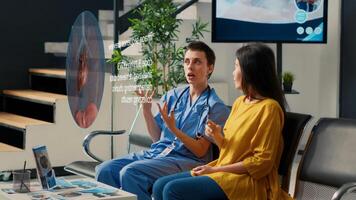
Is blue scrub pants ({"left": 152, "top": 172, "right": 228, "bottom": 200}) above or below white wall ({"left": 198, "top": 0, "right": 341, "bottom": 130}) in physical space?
below

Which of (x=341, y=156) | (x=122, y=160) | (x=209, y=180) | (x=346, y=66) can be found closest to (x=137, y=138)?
(x=122, y=160)

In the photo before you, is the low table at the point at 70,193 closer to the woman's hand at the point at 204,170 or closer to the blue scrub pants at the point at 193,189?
the blue scrub pants at the point at 193,189

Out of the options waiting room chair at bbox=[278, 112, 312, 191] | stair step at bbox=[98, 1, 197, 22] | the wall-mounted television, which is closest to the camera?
waiting room chair at bbox=[278, 112, 312, 191]

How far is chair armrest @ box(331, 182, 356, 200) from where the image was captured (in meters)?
3.14

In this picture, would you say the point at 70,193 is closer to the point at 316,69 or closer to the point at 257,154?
the point at 257,154

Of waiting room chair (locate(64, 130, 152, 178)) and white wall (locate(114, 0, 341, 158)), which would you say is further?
white wall (locate(114, 0, 341, 158))

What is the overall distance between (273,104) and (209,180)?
0.49 metres

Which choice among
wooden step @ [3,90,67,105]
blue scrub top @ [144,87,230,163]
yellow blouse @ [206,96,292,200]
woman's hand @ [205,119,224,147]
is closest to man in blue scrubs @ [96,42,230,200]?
blue scrub top @ [144,87,230,163]

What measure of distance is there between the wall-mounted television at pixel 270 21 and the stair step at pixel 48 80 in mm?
1741

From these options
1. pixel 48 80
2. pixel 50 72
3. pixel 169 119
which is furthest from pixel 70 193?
pixel 48 80

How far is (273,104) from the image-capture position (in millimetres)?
3621

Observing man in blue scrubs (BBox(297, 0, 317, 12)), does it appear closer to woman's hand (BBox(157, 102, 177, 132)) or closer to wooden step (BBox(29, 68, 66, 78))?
wooden step (BBox(29, 68, 66, 78))

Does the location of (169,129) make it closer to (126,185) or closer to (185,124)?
(185,124)

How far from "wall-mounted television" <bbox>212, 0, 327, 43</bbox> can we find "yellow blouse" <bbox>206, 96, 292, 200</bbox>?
2.62 metres
